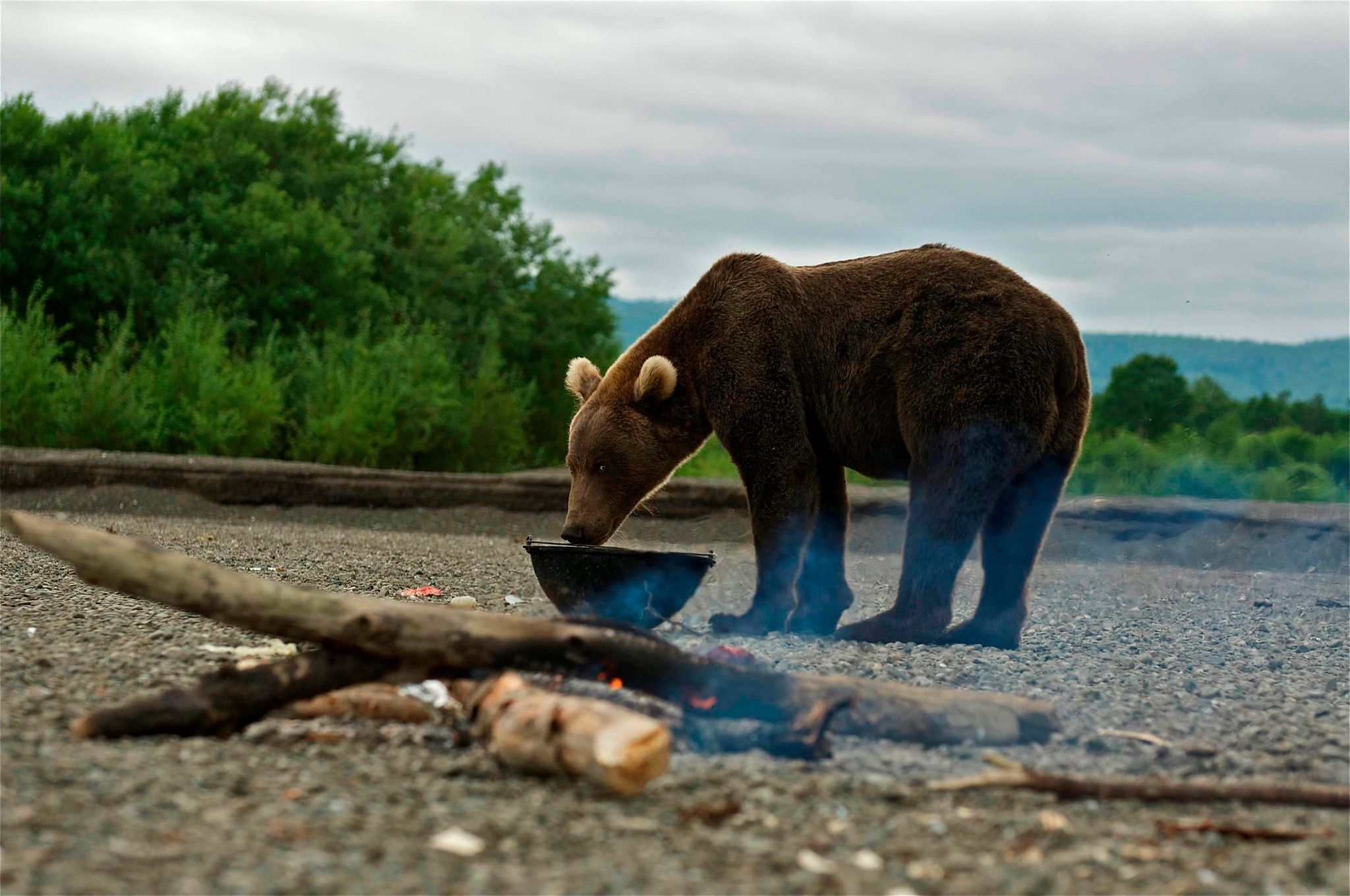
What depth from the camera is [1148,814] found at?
297 cm

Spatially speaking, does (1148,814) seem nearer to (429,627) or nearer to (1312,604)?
(429,627)

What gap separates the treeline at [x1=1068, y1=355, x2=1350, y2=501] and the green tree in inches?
0.7

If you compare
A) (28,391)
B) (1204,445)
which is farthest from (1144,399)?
(28,391)

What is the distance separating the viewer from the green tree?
53.6 feet

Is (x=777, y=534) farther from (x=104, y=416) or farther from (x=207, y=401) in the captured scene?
(x=104, y=416)

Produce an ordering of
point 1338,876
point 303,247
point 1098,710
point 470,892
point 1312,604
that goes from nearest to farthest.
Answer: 1. point 470,892
2. point 1338,876
3. point 1098,710
4. point 1312,604
5. point 303,247

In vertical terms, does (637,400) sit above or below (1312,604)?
above

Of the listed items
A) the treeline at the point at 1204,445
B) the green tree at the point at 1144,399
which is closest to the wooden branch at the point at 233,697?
the treeline at the point at 1204,445

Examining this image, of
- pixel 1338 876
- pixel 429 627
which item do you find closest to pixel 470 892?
pixel 429 627

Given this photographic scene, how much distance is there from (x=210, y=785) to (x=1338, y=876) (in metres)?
2.57

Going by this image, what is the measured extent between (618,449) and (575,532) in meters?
0.44

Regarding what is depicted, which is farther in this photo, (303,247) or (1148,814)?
(303,247)

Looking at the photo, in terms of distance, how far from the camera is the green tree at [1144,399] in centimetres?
1634

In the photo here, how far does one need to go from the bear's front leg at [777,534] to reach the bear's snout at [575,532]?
71 centimetres
